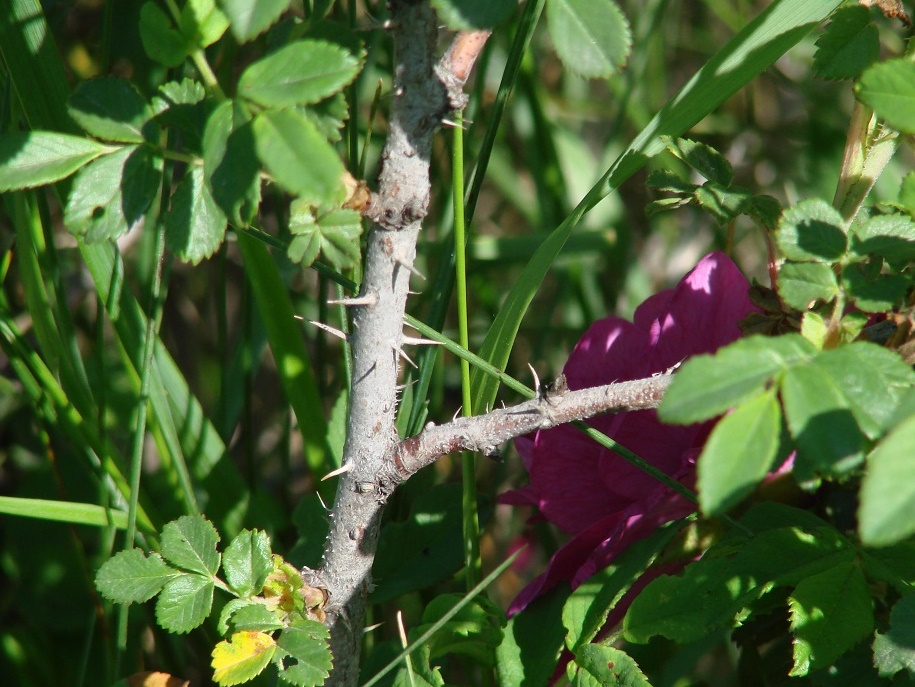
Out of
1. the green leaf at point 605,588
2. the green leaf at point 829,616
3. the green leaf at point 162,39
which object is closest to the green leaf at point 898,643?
the green leaf at point 829,616

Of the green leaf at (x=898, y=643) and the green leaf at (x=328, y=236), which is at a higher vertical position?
the green leaf at (x=328, y=236)

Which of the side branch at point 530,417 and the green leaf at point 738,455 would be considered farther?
the side branch at point 530,417

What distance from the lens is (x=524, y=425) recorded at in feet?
1.53

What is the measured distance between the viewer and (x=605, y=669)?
0.52 m

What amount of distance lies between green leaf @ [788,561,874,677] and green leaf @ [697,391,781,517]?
21 centimetres

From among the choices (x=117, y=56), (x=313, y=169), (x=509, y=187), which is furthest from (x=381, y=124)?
(x=313, y=169)

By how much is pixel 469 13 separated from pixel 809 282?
215 millimetres

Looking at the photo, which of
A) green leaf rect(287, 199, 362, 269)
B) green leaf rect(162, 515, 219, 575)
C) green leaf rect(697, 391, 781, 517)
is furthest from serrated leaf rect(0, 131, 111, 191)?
green leaf rect(697, 391, 781, 517)

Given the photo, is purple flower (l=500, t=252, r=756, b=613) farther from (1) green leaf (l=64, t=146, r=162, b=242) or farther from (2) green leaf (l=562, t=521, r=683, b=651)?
(1) green leaf (l=64, t=146, r=162, b=242)

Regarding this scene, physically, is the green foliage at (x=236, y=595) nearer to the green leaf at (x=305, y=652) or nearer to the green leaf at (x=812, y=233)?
the green leaf at (x=305, y=652)

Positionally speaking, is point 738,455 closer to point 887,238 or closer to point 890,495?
point 890,495

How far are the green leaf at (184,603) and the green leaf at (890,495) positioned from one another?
37cm

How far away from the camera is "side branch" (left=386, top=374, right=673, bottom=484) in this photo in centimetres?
45

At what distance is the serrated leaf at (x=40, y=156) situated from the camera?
0.42 m
